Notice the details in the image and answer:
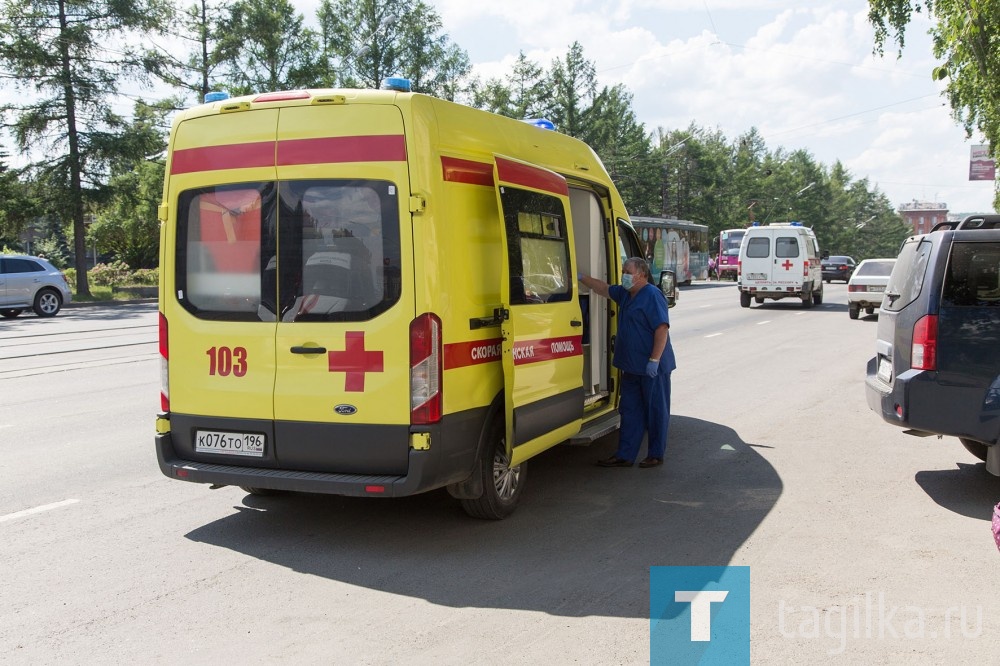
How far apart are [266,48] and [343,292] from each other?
41.5 metres

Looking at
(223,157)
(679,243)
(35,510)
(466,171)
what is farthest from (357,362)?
(679,243)

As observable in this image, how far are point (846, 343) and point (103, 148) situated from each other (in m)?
27.7

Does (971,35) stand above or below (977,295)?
above

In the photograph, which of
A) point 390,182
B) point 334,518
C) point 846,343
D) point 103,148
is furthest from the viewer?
point 103,148

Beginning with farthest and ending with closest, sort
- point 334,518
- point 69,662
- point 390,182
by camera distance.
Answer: point 334,518, point 390,182, point 69,662

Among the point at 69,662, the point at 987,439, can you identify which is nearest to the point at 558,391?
the point at 987,439

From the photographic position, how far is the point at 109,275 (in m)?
41.1

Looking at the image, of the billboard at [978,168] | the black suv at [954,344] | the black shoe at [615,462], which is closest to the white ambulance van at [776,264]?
the billboard at [978,168]

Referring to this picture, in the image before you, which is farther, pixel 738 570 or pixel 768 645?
pixel 738 570

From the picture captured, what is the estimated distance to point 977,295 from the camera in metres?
6.07

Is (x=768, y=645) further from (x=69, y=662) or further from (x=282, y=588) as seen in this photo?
(x=69, y=662)

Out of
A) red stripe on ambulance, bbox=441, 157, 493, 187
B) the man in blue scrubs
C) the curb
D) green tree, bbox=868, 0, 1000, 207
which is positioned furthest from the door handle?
the curb

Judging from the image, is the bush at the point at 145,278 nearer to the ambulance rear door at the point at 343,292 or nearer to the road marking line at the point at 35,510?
the road marking line at the point at 35,510

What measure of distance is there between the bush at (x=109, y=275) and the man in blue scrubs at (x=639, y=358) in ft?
120
